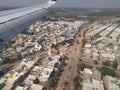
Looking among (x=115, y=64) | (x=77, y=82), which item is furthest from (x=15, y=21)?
(x=115, y=64)

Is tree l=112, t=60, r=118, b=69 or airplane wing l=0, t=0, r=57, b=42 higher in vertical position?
airplane wing l=0, t=0, r=57, b=42

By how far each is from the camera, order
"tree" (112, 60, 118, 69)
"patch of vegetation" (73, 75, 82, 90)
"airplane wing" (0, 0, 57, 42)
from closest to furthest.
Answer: "airplane wing" (0, 0, 57, 42), "patch of vegetation" (73, 75, 82, 90), "tree" (112, 60, 118, 69)

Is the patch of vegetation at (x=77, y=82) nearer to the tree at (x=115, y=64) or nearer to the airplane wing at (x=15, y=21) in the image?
the tree at (x=115, y=64)

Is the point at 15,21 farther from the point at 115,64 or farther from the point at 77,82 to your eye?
the point at 115,64

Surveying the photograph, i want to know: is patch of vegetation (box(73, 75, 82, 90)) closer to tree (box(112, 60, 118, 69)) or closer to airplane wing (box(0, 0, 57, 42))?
tree (box(112, 60, 118, 69))

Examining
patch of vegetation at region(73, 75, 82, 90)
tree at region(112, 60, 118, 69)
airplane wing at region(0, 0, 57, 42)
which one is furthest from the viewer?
tree at region(112, 60, 118, 69)

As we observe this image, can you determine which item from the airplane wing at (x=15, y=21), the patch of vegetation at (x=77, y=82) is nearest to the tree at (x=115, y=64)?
the patch of vegetation at (x=77, y=82)

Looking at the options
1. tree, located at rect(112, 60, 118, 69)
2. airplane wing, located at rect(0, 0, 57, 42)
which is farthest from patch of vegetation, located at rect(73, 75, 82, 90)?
airplane wing, located at rect(0, 0, 57, 42)

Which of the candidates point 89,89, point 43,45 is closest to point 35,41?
point 43,45

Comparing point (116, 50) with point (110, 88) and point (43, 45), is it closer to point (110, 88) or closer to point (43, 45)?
point (43, 45)

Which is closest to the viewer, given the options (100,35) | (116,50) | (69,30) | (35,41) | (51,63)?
(51,63)

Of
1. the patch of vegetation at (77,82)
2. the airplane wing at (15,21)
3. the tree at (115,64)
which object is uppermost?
the airplane wing at (15,21)
